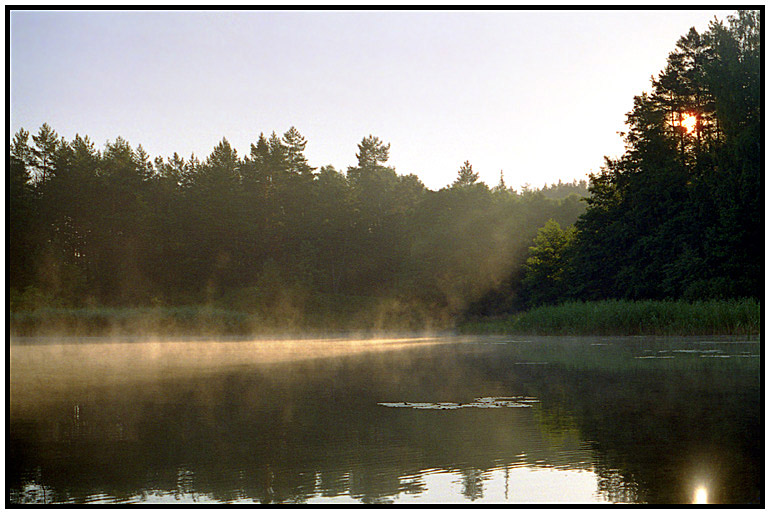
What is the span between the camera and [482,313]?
214ft

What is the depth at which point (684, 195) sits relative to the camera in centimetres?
4788

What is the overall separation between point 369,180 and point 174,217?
65.8 ft

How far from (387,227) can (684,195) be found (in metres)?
31.5

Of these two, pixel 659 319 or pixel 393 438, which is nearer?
pixel 393 438

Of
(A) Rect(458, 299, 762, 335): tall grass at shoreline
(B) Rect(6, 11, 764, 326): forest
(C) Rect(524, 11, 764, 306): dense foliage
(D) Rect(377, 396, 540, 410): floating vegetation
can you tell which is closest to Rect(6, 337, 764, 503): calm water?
(D) Rect(377, 396, 540, 410): floating vegetation

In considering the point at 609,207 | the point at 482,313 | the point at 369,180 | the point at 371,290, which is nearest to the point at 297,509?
the point at 609,207

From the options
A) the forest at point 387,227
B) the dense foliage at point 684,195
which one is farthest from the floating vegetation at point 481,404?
the forest at point 387,227

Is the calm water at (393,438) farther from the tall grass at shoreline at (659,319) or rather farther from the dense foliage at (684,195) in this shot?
the dense foliage at (684,195)

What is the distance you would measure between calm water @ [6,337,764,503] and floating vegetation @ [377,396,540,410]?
25 mm

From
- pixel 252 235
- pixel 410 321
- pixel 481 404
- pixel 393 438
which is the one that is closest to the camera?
pixel 393 438

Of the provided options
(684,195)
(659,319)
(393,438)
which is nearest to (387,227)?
(684,195)

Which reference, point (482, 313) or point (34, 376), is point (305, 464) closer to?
point (34, 376)

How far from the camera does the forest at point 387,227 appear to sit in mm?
44344

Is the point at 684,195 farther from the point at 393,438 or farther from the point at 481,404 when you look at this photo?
the point at 393,438
